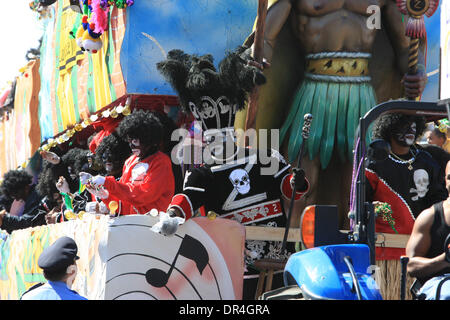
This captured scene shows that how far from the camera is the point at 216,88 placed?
19.6 feet

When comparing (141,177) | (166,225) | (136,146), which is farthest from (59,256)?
(136,146)

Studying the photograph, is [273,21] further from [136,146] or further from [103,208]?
[103,208]

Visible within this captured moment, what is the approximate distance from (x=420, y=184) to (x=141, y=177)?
91.4 inches

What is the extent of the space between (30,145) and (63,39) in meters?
2.77

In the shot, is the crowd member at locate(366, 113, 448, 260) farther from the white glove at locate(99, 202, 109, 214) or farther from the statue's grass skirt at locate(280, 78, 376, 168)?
the white glove at locate(99, 202, 109, 214)

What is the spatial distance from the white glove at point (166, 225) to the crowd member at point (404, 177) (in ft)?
6.89

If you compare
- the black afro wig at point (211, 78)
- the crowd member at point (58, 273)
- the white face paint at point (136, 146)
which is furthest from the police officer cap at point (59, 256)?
the white face paint at point (136, 146)

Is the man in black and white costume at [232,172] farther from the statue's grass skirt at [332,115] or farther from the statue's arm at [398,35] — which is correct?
the statue's arm at [398,35]

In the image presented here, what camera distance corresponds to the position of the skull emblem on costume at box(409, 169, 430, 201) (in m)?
6.61

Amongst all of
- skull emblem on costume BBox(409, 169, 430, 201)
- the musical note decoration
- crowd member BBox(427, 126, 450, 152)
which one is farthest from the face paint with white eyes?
the musical note decoration

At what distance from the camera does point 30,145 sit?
508 inches

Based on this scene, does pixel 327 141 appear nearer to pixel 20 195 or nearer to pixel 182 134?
pixel 182 134
